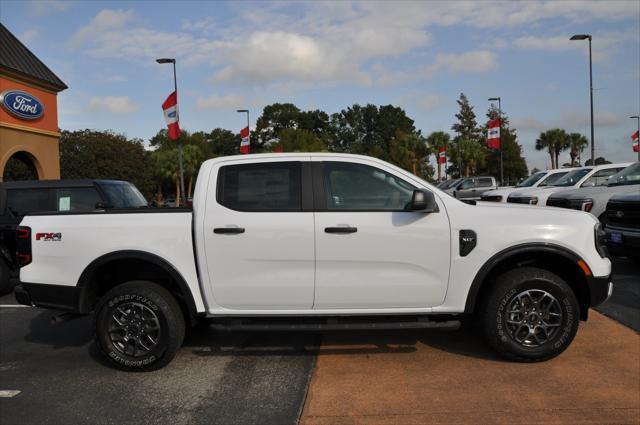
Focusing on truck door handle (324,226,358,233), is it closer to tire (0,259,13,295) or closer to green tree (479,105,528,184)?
tire (0,259,13,295)

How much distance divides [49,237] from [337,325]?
8.75 feet

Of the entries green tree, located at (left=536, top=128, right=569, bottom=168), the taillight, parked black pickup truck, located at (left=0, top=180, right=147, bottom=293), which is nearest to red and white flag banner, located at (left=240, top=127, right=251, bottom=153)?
parked black pickup truck, located at (left=0, top=180, right=147, bottom=293)

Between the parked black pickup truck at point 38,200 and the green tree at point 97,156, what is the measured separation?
1436 inches

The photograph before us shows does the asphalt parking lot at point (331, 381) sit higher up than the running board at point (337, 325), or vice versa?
the running board at point (337, 325)

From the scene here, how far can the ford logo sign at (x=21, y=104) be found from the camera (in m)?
18.6

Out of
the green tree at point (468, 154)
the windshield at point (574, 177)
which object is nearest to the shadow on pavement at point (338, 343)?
the windshield at point (574, 177)

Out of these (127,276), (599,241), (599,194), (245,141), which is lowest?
(127,276)

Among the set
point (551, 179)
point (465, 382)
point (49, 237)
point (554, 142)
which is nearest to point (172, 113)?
point (551, 179)

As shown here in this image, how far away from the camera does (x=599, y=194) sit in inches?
380

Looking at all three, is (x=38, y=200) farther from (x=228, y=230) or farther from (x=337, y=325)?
(x=337, y=325)

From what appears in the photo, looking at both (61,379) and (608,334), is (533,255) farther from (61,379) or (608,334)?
(61,379)

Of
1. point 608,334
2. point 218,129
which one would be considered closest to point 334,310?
point 608,334

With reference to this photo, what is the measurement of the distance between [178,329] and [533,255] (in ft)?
10.3

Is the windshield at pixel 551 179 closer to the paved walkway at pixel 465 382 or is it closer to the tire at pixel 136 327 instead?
the paved walkway at pixel 465 382
